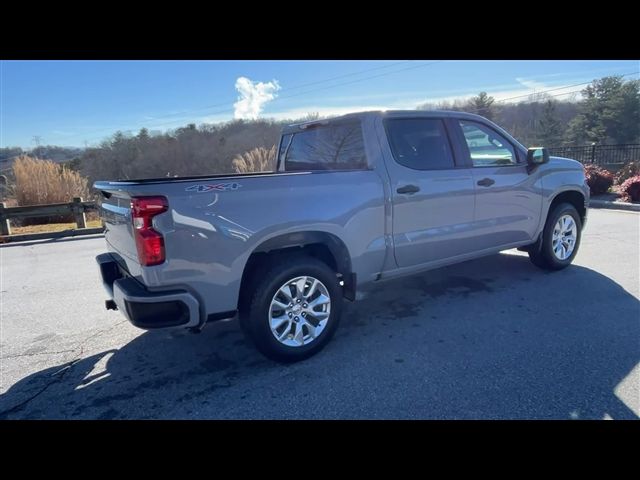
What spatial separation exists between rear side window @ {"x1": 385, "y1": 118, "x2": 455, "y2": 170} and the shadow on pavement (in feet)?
5.22

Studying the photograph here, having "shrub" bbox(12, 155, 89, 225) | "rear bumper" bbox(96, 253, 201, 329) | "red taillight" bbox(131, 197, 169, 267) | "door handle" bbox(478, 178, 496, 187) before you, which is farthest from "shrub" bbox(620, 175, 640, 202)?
"shrub" bbox(12, 155, 89, 225)

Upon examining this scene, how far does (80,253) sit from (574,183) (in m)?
9.15

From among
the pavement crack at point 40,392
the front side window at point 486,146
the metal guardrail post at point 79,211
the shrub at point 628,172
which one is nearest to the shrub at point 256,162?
the metal guardrail post at point 79,211

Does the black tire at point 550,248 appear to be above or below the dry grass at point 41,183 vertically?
below

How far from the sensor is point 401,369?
306 centimetres

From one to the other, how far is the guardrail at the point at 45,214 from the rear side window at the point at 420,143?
9.61 m

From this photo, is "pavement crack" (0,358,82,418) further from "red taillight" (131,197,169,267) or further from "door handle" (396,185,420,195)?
"door handle" (396,185,420,195)

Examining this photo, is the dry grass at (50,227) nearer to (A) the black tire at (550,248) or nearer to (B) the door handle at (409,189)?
(B) the door handle at (409,189)

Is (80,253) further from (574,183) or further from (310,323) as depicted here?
(574,183)

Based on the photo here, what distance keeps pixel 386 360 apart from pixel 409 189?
5.35ft

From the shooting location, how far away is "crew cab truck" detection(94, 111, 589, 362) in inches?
108

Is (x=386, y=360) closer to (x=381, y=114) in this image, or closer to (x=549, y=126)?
(x=381, y=114)

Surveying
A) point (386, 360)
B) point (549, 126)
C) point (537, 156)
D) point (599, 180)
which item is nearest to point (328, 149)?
point (386, 360)

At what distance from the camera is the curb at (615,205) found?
10625mm
